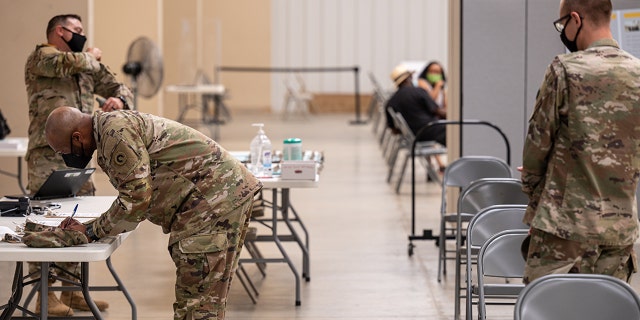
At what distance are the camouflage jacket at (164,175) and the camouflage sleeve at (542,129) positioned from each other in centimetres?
103

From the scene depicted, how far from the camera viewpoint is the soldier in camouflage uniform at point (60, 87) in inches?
215

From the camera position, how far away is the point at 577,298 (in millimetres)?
3020

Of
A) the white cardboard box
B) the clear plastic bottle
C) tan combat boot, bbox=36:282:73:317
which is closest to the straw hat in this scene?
the clear plastic bottle

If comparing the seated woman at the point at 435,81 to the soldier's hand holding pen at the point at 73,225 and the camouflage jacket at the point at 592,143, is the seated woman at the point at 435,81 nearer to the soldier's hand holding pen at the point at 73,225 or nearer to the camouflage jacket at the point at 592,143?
the soldier's hand holding pen at the point at 73,225

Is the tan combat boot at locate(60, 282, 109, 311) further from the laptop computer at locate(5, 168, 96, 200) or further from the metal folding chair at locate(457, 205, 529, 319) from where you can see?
the metal folding chair at locate(457, 205, 529, 319)

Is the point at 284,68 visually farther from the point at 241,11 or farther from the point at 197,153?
the point at 197,153

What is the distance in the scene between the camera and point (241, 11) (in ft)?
74.2

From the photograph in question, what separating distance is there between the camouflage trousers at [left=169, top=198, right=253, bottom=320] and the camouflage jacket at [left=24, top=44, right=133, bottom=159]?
1.98 meters

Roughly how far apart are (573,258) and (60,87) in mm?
3215

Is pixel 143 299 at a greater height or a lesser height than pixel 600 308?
lesser

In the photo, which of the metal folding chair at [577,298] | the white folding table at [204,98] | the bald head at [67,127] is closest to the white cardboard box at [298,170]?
the bald head at [67,127]

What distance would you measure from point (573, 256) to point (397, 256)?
4.10m

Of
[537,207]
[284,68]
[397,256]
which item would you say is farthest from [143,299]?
[284,68]

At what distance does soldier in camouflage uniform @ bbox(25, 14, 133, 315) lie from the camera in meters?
5.46
